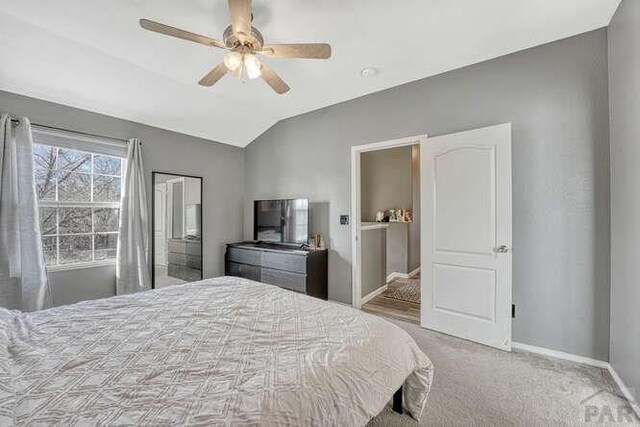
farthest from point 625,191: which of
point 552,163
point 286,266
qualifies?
point 286,266

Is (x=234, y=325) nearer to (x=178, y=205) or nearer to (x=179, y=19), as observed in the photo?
(x=179, y=19)

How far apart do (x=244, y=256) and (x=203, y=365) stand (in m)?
2.96

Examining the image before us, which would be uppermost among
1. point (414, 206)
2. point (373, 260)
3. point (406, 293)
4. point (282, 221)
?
point (414, 206)

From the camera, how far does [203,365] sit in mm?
1058

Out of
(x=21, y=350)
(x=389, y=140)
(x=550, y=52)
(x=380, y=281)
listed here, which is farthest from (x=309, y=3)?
(x=380, y=281)

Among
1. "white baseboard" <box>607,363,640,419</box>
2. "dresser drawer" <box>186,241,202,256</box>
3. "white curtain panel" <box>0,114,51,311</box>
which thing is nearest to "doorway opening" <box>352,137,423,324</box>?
"white baseboard" <box>607,363,640,419</box>

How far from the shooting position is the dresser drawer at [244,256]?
12.5ft

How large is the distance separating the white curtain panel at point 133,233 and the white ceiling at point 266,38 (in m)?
0.61

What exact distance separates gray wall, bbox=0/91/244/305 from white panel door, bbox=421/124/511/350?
296 cm

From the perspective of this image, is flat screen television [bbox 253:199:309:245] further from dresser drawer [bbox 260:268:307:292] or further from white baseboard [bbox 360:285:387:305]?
white baseboard [bbox 360:285:387:305]

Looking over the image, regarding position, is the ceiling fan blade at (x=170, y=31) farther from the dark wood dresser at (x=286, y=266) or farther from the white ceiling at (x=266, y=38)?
the dark wood dresser at (x=286, y=266)

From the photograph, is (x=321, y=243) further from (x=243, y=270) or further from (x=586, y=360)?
(x=586, y=360)

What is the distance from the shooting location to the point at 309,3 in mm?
1859

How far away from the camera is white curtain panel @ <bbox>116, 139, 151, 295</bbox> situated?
10.4 ft
